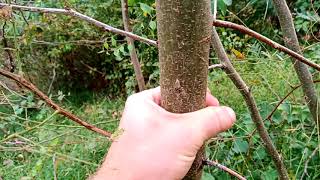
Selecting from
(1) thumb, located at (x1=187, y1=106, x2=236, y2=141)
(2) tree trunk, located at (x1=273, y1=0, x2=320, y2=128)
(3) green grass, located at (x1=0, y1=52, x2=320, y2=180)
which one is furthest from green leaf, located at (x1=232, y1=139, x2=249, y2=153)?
(1) thumb, located at (x1=187, y1=106, x2=236, y2=141)

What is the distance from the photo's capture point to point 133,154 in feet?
2.18

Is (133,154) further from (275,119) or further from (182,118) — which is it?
(275,119)

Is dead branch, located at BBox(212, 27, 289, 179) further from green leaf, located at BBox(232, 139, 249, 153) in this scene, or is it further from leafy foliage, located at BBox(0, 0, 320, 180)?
green leaf, located at BBox(232, 139, 249, 153)

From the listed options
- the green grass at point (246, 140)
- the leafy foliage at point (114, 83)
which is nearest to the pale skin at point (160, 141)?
the leafy foliage at point (114, 83)

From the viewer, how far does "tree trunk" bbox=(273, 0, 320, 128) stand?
116 centimetres

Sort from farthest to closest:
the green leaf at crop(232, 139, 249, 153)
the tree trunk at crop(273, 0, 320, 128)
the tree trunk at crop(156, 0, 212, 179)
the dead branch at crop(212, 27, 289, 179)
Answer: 1. the green leaf at crop(232, 139, 249, 153)
2. the tree trunk at crop(273, 0, 320, 128)
3. the dead branch at crop(212, 27, 289, 179)
4. the tree trunk at crop(156, 0, 212, 179)

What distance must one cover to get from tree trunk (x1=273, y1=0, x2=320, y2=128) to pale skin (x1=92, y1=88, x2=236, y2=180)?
1.81 feet

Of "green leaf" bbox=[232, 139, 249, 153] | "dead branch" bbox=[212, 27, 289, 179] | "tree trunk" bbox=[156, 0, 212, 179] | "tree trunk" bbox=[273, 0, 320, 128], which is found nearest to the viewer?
"tree trunk" bbox=[156, 0, 212, 179]

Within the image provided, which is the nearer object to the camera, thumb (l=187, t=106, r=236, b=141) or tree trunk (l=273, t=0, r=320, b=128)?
thumb (l=187, t=106, r=236, b=141)

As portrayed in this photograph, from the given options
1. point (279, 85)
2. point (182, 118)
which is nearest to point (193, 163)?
point (182, 118)

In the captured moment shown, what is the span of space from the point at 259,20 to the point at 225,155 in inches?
85.4

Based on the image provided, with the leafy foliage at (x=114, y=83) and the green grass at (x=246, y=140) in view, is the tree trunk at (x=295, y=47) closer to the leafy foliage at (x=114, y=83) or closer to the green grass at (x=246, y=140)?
the leafy foliage at (x=114, y=83)

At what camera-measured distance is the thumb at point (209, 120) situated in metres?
0.64

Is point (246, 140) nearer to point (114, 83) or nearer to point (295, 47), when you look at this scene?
point (295, 47)
